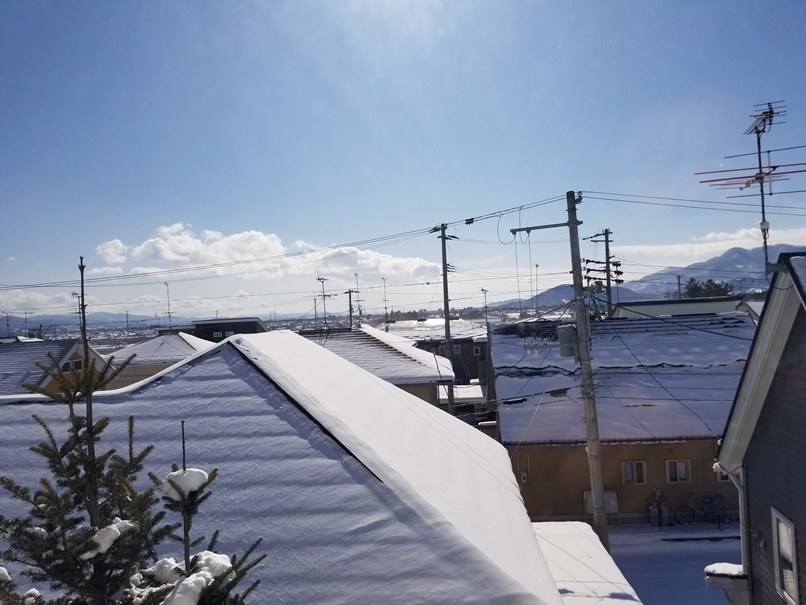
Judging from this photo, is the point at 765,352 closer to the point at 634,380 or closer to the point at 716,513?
the point at 716,513

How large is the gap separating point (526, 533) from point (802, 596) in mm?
3903

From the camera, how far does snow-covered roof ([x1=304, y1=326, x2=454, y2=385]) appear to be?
14.9 meters

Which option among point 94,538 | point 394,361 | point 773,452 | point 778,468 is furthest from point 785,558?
point 394,361

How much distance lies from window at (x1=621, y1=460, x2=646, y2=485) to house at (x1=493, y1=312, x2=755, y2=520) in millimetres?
24

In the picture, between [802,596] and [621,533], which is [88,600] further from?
[621,533]

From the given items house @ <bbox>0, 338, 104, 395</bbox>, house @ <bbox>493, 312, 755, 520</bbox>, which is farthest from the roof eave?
house @ <bbox>0, 338, 104, 395</bbox>

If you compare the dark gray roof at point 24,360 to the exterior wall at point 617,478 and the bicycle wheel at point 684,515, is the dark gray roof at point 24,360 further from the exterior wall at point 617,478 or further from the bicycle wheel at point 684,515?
the bicycle wheel at point 684,515

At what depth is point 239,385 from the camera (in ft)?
16.1

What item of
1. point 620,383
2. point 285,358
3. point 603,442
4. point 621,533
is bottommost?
A: point 621,533

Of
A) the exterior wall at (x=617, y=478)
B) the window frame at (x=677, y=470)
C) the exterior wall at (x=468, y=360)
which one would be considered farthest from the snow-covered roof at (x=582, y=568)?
the exterior wall at (x=468, y=360)

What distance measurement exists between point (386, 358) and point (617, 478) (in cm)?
726

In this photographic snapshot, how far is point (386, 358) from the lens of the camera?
16.5 meters

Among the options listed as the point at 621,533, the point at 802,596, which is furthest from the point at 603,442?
the point at 802,596

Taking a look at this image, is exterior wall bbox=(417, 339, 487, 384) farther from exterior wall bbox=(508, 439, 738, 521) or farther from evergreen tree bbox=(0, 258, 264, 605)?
evergreen tree bbox=(0, 258, 264, 605)
